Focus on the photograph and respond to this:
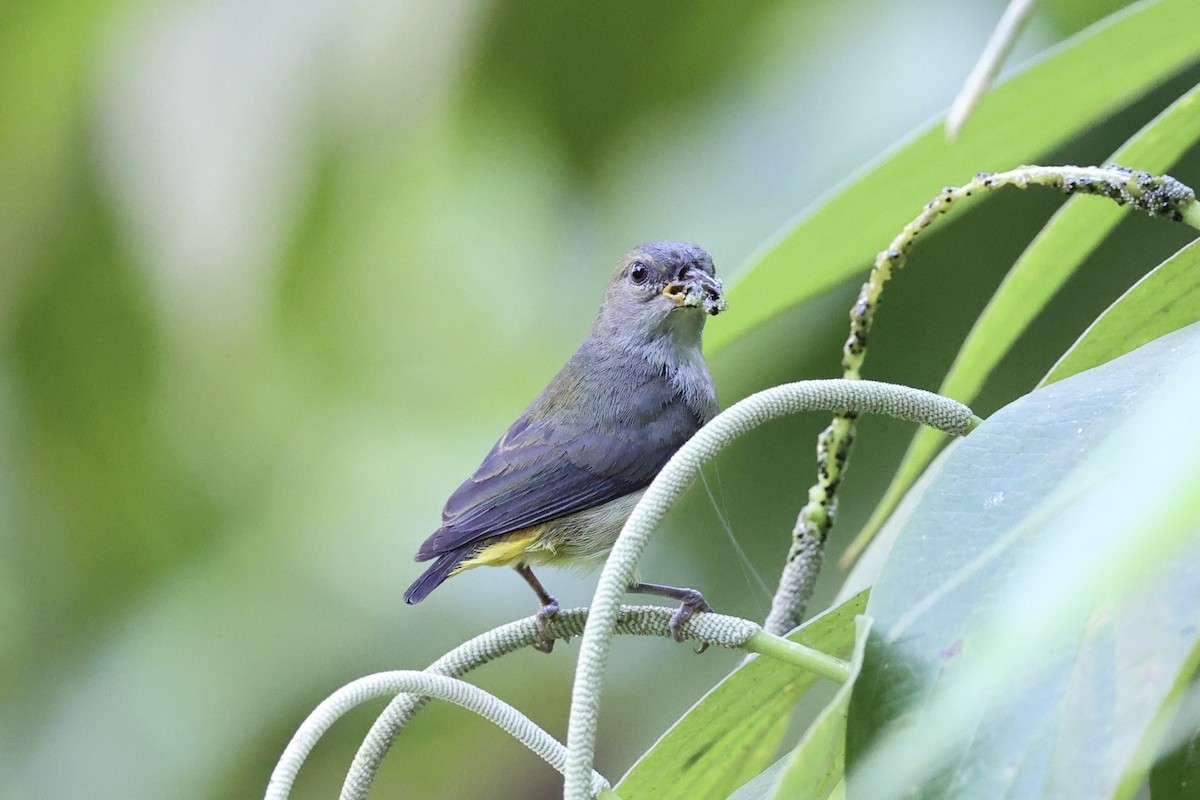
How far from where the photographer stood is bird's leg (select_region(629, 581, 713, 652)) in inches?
29.8

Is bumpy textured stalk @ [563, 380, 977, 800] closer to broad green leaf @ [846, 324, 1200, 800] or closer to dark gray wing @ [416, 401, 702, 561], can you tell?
broad green leaf @ [846, 324, 1200, 800]

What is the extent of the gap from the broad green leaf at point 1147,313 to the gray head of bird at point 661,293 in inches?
27.0

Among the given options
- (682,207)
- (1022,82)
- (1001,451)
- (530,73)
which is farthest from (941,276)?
(1001,451)

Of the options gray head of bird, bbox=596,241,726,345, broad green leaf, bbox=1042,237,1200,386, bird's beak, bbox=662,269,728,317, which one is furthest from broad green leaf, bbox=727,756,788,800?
gray head of bird, bbox=596,241,726,345

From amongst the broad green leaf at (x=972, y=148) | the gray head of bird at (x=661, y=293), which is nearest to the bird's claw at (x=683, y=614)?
the broad green leaf at (x=972, y=148)

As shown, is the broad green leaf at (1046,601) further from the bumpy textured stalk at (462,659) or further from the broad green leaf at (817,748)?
the bumpy textured stalk at (462,659)

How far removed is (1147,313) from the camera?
2.50 feet

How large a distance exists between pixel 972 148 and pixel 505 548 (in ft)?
2.11

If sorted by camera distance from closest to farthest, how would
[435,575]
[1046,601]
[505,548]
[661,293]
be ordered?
Result: [1046,601], [435,575], [505,548], [661,293]

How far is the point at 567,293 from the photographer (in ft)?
8.22

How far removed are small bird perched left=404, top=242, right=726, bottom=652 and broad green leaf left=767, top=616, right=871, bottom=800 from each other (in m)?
0.60

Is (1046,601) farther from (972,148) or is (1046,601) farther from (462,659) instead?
(972,148)

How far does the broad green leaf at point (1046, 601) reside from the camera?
0.41 metres

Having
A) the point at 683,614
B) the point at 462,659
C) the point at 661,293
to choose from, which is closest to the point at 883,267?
the point at 683,614
